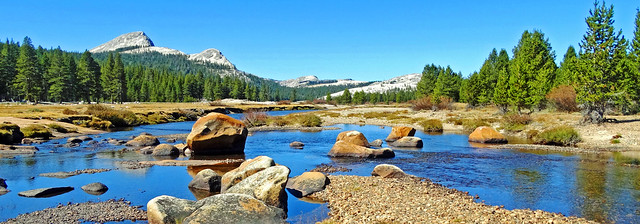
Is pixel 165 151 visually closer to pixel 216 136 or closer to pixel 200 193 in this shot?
pixel 216 136

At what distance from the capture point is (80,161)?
84.7 ft

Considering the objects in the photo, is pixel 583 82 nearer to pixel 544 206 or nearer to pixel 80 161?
pixel 544 206

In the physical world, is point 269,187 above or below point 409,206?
above

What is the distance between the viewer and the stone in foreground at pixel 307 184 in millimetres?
17178

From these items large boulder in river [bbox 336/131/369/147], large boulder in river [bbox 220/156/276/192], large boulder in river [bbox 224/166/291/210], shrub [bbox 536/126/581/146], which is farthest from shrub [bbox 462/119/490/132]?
large boulder in river [bbox 224/166/291/210]

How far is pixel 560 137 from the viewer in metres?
34.8

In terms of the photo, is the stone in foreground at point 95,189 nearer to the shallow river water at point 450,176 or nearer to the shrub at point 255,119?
the shallow river water at point 450,176

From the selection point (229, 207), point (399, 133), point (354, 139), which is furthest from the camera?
point (399, 133)

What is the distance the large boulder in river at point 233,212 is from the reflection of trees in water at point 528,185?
9772 millimetres

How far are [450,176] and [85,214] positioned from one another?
1673 centimetres

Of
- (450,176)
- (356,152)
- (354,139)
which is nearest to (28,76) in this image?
(354,139)

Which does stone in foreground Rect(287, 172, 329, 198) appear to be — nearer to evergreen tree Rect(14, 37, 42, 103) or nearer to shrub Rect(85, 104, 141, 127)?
shrub Rect(85, 104, 141, 127)

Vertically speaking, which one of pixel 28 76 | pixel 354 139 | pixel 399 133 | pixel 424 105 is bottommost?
pixel 399 133

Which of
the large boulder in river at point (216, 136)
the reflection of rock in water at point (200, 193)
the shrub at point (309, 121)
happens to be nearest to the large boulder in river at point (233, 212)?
the reflection of rock in water at point (200, 193)
